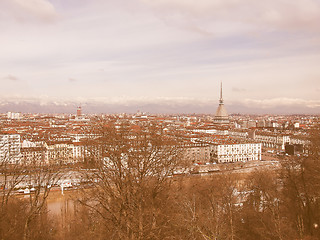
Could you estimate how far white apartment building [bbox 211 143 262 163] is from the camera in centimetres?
2686

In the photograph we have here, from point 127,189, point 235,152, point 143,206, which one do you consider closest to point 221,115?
point 235,152

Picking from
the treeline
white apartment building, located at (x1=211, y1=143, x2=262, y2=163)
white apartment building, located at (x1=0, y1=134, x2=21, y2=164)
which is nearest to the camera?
the treeline

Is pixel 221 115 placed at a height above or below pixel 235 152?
above

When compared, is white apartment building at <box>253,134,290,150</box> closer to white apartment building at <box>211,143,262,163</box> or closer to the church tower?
white apartment building at <box>211,143,262,163</box>

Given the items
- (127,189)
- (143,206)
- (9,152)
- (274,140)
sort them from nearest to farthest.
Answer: (127,189)
(143,206)
(9,152)
(274,140)

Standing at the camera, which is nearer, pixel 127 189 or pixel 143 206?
pixel 127 189

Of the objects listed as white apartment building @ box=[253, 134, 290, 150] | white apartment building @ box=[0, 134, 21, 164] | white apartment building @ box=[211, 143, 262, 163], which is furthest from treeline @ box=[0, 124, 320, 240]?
white apartment building @ box=[253, 134, 290, 150]

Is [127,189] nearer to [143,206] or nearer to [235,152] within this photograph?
[143,206]

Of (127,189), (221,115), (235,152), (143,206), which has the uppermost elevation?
(127,189)

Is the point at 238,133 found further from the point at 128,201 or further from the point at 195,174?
the point at 128,201

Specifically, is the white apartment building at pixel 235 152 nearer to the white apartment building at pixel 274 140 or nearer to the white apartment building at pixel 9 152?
the white apartment building at pixel 274 140

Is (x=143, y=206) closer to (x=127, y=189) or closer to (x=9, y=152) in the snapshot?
(x=127, y=189)

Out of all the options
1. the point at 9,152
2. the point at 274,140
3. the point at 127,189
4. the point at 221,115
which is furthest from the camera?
the point at 221,115

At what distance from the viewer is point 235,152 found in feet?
91.0
